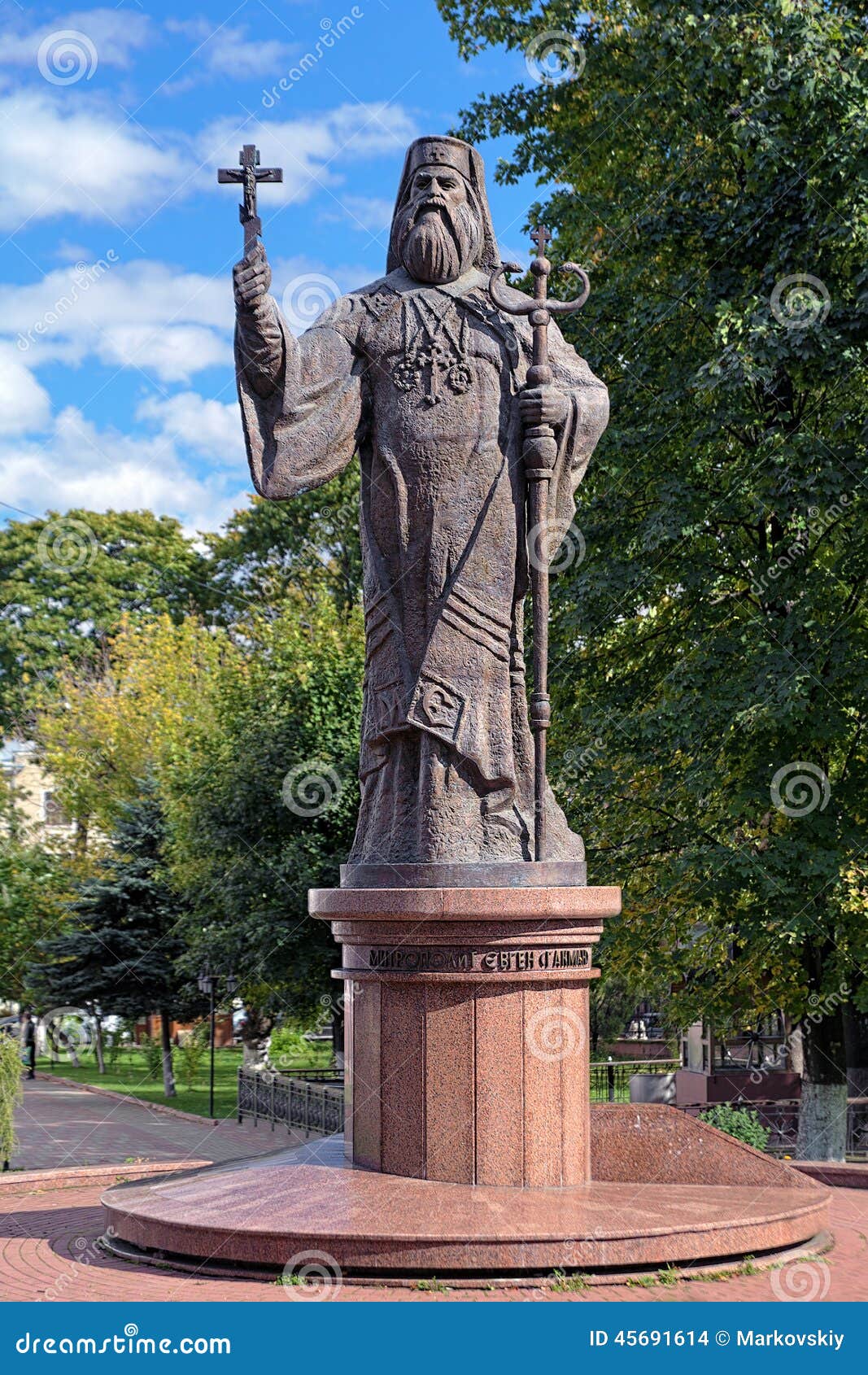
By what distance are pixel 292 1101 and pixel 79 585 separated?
25176mm

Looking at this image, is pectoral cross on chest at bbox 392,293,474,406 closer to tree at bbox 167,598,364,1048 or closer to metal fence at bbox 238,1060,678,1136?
metal fence at bbox 238,1060,678,1136

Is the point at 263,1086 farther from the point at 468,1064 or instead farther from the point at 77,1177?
the point at 468,1064

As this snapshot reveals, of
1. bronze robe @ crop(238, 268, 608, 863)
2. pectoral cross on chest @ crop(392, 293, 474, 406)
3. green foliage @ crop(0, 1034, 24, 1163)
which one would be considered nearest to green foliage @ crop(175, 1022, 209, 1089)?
green foliage @ crop(0, 1034, 24, 1163)

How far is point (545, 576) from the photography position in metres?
9.01

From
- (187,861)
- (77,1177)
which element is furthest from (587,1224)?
(187,861)

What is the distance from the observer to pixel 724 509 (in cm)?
1634

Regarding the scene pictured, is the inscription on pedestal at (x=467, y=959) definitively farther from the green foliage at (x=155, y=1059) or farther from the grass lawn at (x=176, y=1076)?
the green foliage at (x=155, y=1059)

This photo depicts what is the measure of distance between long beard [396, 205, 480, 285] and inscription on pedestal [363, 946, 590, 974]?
4072 millimetres

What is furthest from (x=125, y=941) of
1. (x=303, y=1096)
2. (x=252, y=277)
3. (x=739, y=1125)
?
(x=252, y=277)

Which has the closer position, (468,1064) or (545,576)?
(468,1064)

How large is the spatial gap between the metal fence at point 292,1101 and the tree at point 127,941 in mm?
4073

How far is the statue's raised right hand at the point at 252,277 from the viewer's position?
8.29 m

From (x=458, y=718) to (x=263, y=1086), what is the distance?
17.6 meters

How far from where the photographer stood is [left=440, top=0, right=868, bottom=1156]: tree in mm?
15172
